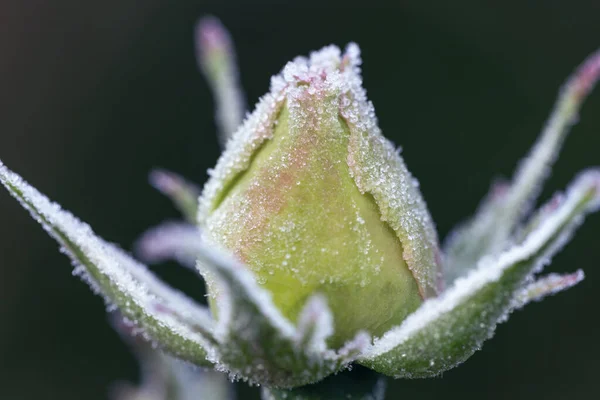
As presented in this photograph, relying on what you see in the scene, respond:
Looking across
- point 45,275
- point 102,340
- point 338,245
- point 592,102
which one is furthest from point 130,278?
point 592,102

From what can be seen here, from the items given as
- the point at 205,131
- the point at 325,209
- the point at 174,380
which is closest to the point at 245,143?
the point at 325,209

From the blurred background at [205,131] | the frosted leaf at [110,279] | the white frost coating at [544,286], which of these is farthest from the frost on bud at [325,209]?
the blurred background at [205,131]

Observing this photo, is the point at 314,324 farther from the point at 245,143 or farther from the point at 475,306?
the point at 245,143

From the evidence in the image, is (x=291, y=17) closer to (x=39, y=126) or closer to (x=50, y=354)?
(x=39, y=126)

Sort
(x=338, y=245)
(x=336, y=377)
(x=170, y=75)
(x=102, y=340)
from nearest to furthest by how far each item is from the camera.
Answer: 1. (x=338, y=245)
2. (x=336, y=377)
3. (x=102, y=340)
4. (x=170, y=75)

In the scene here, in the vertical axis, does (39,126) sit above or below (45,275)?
above
